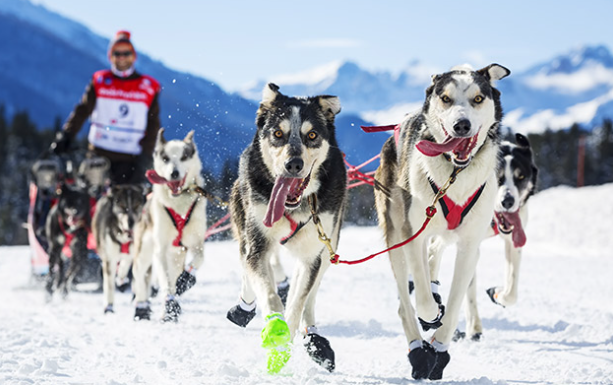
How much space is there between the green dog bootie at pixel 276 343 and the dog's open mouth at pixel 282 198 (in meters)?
0.45

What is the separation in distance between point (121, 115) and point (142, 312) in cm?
192

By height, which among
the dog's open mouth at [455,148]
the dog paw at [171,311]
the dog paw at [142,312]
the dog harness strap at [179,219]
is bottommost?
the dog paw at [142,312]

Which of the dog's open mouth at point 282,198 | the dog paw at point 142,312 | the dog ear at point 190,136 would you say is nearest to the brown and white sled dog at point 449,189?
the dog's open mouth at point 282,198

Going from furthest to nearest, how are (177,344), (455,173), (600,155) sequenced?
(600,155) < (177,344) < (455,173)

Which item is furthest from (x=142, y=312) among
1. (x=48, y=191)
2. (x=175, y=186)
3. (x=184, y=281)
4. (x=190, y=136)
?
(x=48, y=191)

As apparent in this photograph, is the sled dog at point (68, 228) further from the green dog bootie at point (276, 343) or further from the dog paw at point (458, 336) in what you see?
the green dog bootie at point (276, 343)

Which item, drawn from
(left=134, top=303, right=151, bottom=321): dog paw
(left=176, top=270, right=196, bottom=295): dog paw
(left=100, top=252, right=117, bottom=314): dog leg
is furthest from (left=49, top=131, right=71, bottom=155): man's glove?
(left=176, top=270, right=196, bottom=295): dog paw

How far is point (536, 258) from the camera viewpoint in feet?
33.9

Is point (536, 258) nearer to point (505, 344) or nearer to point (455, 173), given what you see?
point (505, 344)

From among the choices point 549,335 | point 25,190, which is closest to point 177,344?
point 549,335

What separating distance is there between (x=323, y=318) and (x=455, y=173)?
2345 mm

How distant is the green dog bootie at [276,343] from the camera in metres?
2.66

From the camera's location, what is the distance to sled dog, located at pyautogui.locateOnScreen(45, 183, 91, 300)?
22.4 ft

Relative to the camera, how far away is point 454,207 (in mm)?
2811
